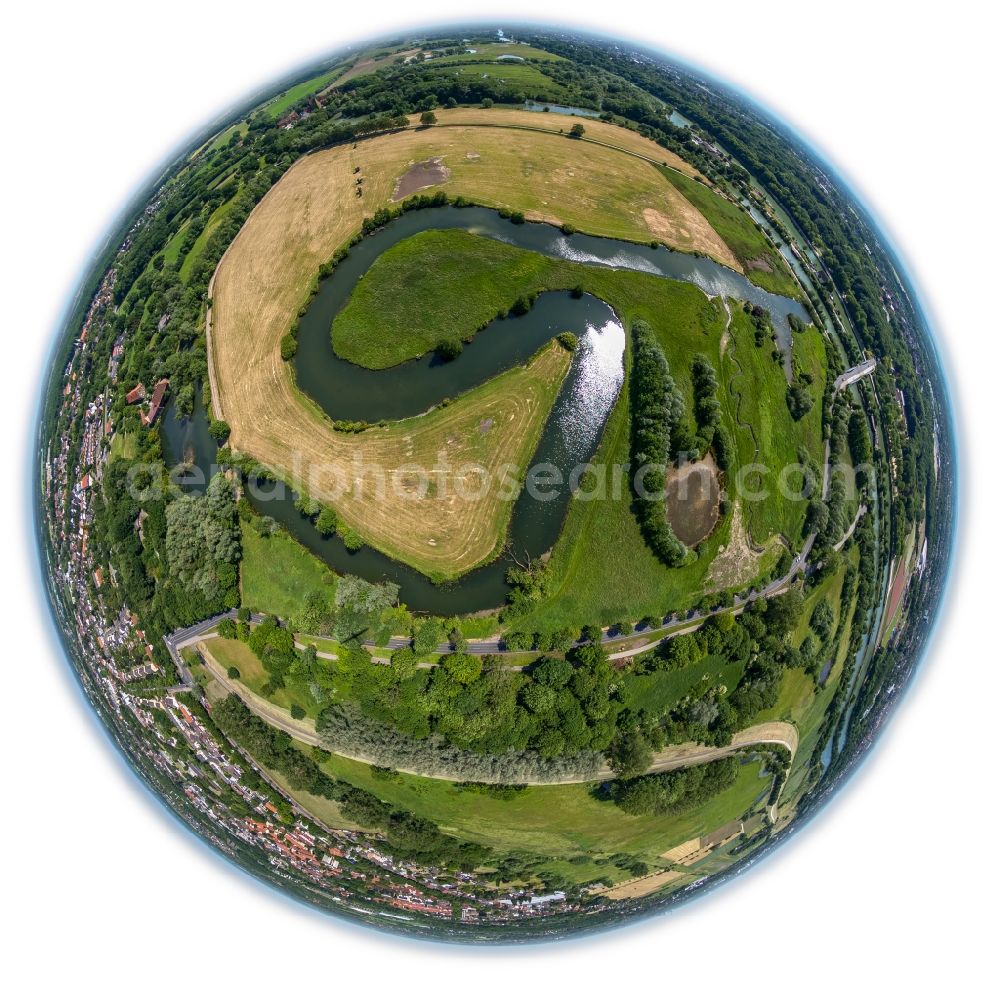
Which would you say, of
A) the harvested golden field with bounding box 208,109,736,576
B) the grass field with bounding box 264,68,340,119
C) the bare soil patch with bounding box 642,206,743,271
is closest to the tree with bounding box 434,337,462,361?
the harvested golden field with bounding box 208,109,736,576

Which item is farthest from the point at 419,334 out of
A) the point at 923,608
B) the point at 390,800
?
the point at 923,608

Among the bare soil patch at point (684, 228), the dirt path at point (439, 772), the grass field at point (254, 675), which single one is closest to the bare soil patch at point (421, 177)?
the bare soil patch at point (684, 228)

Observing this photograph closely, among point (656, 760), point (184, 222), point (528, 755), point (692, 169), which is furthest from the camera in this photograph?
point (692, 169)

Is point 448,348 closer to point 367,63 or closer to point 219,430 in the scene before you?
point 219,430

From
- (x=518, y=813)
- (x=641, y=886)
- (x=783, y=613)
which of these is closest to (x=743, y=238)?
(x=783, y=613)

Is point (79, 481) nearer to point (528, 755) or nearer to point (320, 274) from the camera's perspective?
point (320, 274)
